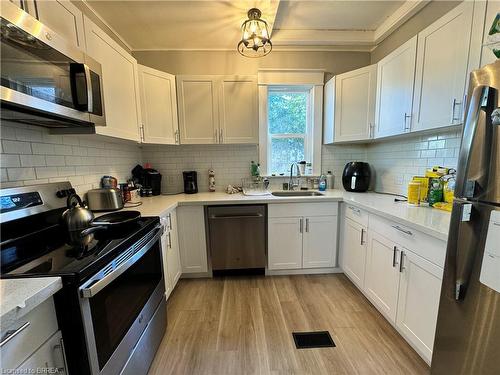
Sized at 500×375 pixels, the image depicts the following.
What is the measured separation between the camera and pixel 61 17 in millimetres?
1173

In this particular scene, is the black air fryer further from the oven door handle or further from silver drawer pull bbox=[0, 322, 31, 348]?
silver drawer pull bbox=[0, 322, 31, 348]

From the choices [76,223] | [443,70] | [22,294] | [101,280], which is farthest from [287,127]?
[22,294]

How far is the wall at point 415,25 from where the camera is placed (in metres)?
1.74

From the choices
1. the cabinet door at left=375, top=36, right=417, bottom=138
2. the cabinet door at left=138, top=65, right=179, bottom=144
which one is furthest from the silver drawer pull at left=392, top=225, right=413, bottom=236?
the cabinet door at left=138, top=65, right=179, bottom=144

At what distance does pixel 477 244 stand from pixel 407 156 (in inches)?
57.4

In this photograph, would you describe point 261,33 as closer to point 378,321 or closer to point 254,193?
point 254,193

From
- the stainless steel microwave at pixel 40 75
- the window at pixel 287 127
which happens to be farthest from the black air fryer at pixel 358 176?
the stainless steel microwave at pixel 40 75

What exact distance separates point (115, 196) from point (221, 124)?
1.34 meters

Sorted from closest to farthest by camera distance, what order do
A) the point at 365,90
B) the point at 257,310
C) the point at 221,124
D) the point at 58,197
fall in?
1. the point at 58,197
2. the point at 257,310
3. the point at 365,90
4. the point at 221,124

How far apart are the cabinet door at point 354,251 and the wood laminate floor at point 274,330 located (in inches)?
6.1

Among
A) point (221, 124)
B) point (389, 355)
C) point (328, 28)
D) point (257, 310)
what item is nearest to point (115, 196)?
point (221, 124)

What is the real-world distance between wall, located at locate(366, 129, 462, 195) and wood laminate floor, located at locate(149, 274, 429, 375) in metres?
1.19

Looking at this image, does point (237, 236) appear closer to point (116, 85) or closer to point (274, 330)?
point (274, 330)

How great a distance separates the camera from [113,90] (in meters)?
1.64
